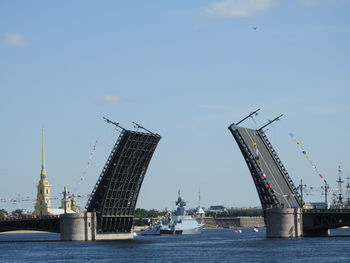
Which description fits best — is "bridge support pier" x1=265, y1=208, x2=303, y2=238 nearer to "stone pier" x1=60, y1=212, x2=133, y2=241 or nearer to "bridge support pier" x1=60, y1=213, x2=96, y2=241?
"stone pier" x1=60, y1=212, x2=133, y2=241

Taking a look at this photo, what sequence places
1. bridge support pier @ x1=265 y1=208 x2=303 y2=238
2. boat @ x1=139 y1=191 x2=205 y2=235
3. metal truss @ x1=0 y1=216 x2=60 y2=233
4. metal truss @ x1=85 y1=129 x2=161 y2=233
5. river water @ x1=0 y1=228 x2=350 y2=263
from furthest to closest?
boat @ x1=139 y1=191 x2=205 y2=235, metal truss @ x1=0 y1=216 x2=60 y2=233, bridge support pier @ x1=265 y1=208 x2=303 y2=238, metal truss @ x1=85 y1=129 x2=161 y2=233, river water @ x1=0 y1=228 x2=350 y2=263

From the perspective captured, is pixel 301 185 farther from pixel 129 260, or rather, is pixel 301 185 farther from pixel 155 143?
pixel 129 260

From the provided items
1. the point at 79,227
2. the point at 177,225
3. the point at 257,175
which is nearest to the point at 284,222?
the point at 257,175

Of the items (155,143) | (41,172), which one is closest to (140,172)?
(155,143)

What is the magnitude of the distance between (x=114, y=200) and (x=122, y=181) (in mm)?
3017

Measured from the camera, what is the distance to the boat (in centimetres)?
15838

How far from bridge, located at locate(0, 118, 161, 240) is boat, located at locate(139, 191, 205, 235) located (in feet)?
159

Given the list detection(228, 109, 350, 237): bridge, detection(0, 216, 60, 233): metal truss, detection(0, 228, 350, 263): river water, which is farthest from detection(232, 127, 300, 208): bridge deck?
detection(0, 216, 60, 233): metal truss

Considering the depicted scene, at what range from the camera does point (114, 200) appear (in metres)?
102

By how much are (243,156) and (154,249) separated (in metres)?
14.0

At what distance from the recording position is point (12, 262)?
75562mm

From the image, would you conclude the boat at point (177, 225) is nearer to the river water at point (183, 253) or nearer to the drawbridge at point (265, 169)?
the drawbridge at point (265, 169)

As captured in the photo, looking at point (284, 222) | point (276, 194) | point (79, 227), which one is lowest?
point (79, 227)

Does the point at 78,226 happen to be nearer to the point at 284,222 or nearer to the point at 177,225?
the point at 284,222
